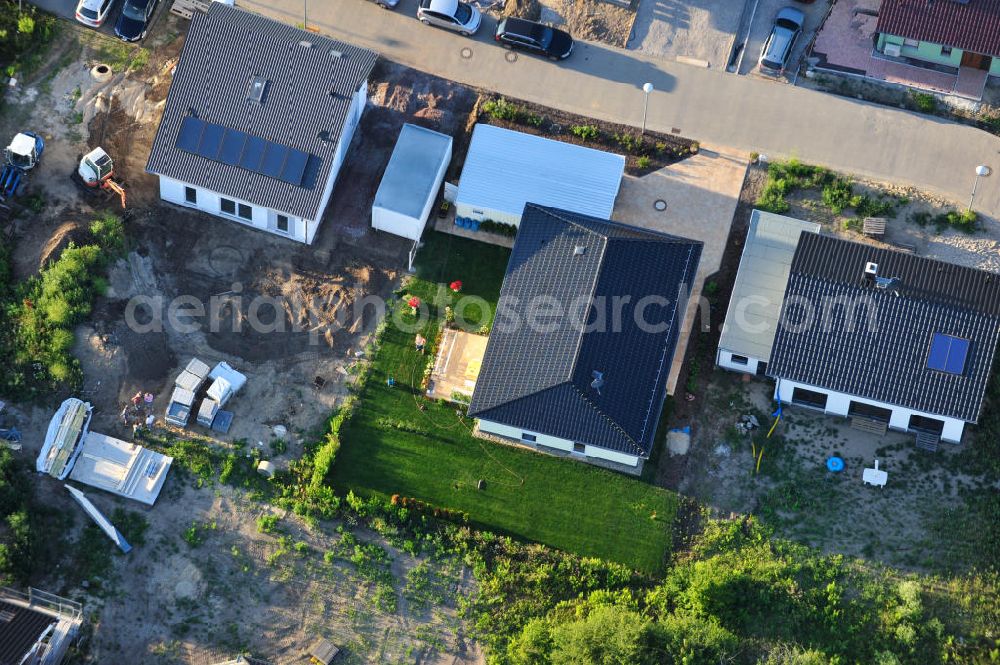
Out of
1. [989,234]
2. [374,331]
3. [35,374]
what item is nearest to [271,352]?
[374,331]

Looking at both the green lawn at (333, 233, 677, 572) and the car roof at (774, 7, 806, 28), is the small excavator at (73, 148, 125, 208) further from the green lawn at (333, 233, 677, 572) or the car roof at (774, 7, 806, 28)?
the car roof at (774, 7, 806, 28)

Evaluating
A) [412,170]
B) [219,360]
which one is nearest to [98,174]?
[219,360]

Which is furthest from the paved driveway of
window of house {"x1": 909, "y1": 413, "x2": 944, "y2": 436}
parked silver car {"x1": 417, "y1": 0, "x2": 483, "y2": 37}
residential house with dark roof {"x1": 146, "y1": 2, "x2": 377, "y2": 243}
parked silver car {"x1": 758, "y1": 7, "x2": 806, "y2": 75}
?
window of house {"x1": 909, "y1": 413, "x2": 944, "y2": 436}

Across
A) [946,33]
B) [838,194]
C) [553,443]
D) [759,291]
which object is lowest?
[553,443]

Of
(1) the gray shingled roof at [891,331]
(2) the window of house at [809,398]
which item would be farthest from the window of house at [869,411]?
(1) the gray shingled roof at [891,331]

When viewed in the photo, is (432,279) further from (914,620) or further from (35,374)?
(914,620)

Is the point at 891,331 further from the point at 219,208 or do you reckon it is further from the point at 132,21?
the point at 132,21

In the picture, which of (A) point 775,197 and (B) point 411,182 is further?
(A) point 775,197
